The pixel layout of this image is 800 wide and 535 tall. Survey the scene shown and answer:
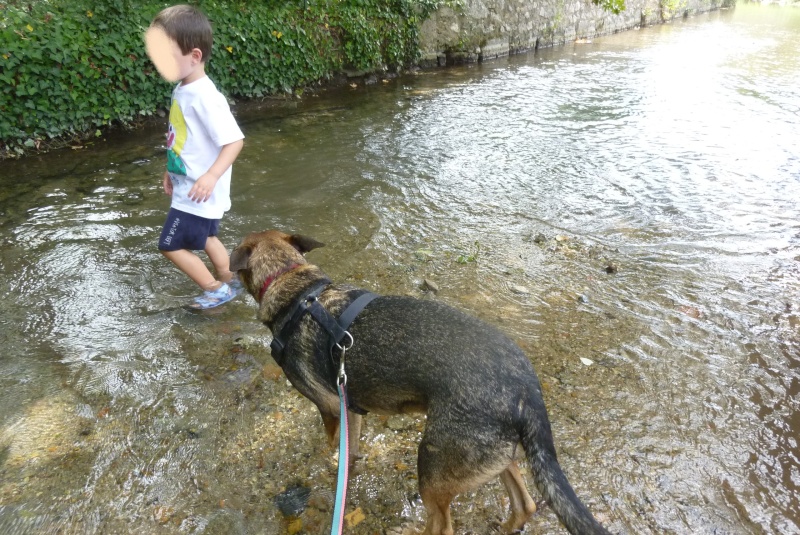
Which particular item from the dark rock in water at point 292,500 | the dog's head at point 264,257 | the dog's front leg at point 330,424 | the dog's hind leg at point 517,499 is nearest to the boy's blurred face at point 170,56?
the dog's head at point 264,257

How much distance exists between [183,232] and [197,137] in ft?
2.53

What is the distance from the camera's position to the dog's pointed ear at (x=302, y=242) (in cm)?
320

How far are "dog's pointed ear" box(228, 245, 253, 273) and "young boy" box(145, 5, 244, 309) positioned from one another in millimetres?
840

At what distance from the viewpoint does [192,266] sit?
414 cm

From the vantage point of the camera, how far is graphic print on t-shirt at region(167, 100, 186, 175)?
3.72m

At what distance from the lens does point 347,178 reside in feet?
23.1

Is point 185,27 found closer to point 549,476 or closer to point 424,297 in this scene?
point 424,297

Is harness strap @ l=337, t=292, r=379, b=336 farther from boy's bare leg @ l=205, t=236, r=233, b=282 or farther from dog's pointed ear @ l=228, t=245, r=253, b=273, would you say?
boy's bare leg @ l=205, t=236, r=233, b=282

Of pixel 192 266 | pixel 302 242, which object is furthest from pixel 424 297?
pixel 192 266

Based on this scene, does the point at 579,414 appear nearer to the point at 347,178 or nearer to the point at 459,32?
the point at 347,178

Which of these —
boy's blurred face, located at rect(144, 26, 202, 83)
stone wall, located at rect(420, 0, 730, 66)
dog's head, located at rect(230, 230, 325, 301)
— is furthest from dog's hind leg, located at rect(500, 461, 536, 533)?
stone wall, located at rect(420, 0, 730, 66)

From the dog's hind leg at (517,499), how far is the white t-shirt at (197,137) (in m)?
2.94

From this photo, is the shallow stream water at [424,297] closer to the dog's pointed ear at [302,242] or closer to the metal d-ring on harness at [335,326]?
the metal d-ring on harness at [335,326]

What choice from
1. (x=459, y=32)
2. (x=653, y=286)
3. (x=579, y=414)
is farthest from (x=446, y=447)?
(x=459, y=32)
